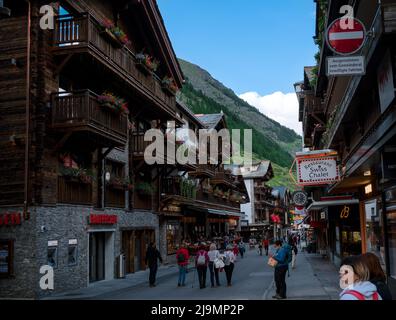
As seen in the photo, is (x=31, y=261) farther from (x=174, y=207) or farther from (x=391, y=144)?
(x=174, y=207)

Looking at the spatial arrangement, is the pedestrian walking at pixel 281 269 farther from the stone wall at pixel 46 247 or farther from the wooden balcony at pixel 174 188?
the wooden balcony at pixel 174 188

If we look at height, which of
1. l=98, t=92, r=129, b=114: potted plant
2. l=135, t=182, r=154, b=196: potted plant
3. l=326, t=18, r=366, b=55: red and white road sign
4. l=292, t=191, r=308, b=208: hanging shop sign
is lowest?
l=292, t=191, r=308, b=208: hanging shop sign

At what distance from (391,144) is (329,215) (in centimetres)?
1996

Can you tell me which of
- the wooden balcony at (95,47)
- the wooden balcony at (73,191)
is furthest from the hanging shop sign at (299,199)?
the wooden balcony at (73,191)

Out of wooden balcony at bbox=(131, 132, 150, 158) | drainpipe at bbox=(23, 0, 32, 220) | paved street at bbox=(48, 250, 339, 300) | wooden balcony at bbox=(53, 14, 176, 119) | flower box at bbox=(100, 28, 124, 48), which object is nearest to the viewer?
paved street at bbox=(48, 250, 339, 300)

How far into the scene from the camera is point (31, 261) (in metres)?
16.6

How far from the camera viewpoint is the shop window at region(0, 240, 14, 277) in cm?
1683

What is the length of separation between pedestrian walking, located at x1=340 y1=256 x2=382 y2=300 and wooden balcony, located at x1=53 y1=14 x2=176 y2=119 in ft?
51.8

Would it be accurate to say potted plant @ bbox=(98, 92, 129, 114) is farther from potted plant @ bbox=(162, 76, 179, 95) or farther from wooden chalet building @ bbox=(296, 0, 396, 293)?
wooden chalet building @ bbox=(296, 0, 396, 293)

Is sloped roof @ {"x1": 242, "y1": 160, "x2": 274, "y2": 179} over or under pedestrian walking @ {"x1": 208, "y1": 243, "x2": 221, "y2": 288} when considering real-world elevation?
over

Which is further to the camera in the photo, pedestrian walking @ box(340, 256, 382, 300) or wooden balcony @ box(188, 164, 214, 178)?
wooden balcony @ box(188, 164, 214, 178)

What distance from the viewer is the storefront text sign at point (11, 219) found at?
16797mm

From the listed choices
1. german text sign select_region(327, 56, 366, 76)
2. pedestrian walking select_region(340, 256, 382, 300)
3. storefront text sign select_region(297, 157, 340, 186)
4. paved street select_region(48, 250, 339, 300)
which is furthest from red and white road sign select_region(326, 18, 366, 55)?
paved street select_region(48, 250, 339, 300)

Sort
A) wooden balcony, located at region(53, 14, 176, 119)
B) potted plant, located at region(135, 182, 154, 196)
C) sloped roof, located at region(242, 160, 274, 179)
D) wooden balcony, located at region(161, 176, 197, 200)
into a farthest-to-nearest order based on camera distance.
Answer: sloped roof, located at region(242, 160, 274, 179), wooden balcony, located at region(161, 176, 197, 200), potted plant, located at region(135, 182, 154, 196), wooden balcony, located at region(53, 14, 176, 119)
